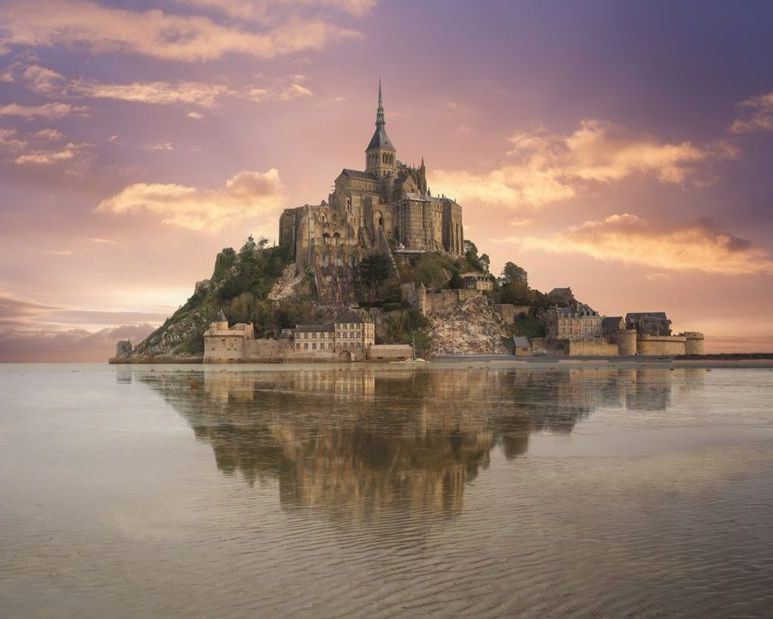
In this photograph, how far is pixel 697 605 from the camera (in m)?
7.25

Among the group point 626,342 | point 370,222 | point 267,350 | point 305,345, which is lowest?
point 267,350

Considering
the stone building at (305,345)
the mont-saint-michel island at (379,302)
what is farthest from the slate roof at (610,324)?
the stone building at (305,345)

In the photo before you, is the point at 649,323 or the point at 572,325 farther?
the point at 649,323

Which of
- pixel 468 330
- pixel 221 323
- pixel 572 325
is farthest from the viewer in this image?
pixel 572 325

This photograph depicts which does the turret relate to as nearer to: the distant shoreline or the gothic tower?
the gothic tower

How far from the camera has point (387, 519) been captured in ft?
34.4

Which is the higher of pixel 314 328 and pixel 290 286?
pixel 290 286

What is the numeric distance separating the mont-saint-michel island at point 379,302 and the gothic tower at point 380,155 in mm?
201

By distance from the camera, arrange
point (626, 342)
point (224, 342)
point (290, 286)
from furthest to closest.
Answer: point (290, 286) < point (626, 342) < point (224, 342)

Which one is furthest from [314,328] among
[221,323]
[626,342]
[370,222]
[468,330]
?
[626,342]

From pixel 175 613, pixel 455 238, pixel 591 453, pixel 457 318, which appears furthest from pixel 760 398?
pixel 455 238

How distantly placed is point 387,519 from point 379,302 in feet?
269

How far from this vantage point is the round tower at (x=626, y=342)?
8769 cm

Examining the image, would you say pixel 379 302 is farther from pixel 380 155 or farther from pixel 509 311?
pixel 380 155
